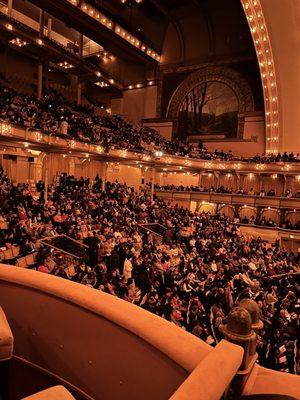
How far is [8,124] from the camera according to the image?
44.6 feet

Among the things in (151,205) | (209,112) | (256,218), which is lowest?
(256,218)

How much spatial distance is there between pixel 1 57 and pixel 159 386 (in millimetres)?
29307

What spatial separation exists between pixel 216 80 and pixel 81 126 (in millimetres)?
15626

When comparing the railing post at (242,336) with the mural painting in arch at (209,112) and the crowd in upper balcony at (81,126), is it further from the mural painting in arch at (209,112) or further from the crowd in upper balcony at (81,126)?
the mural painting in arch at (209,112)

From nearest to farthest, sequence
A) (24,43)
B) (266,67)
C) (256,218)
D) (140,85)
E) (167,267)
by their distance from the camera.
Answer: (167,267)
(24,43)
(256,218)
(266,67)
(140,85)

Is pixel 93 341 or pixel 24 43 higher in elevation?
pixel 24 43

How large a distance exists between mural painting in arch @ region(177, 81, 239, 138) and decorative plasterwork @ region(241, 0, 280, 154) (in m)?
3.84

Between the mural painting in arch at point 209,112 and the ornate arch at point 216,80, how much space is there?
333 mm

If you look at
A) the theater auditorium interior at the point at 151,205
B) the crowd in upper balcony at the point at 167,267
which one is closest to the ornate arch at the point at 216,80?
the theater auditorium interior at the point at 151,205

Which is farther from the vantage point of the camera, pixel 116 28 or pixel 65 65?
pixel 116 28

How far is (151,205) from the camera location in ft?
61.4

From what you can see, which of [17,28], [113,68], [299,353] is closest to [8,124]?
[17,28]

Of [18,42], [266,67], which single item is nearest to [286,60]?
[266,67]

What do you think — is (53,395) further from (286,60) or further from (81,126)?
(286,60)
